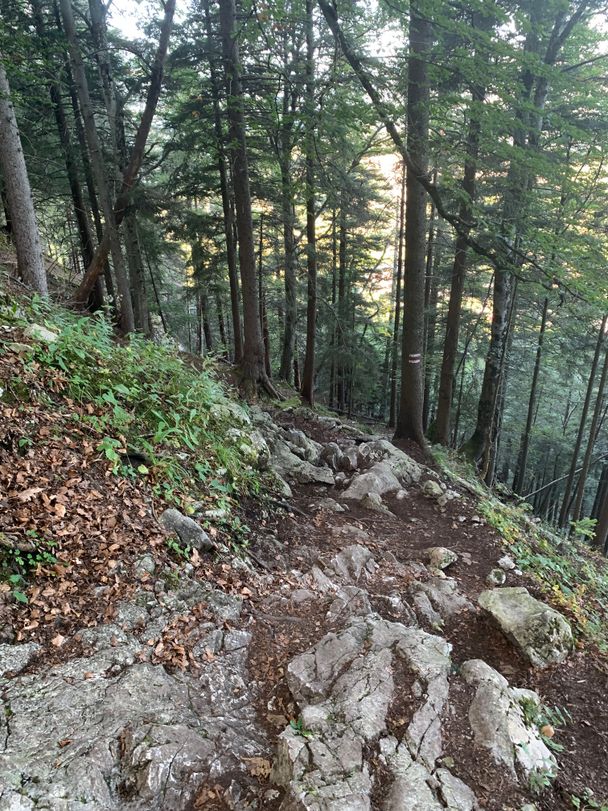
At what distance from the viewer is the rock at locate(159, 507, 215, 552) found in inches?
153

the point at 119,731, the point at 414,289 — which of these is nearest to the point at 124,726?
the point at 119,731

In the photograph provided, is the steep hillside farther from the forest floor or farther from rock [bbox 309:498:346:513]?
rock [bbox 309:498:346:513]

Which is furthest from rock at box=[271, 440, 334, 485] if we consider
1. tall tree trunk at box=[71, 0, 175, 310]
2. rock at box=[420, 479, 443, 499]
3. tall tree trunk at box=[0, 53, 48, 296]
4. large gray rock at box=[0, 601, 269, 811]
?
tall tree trunk at box=[71, 0, 175, 310]

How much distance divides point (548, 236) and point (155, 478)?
5736 millimetres

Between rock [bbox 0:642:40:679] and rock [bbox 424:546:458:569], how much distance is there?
4.13m

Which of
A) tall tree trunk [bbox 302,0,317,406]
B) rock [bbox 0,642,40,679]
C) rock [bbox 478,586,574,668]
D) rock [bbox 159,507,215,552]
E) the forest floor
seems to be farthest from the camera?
tall tree trunk [bbox 302,0,317,406]

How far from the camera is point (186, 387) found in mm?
5801

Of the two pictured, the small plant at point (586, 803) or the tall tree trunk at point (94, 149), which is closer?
the small plant at point (586, 803)

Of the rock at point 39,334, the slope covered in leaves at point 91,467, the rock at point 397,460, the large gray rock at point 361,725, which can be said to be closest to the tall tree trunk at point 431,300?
the rock at point 397,460

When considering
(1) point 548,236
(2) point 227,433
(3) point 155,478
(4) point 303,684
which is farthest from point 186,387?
(1) point 548,236

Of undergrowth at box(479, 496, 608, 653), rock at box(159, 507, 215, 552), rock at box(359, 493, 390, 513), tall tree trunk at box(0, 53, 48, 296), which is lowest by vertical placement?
undergrowth at box(479, 496, 608, 653)

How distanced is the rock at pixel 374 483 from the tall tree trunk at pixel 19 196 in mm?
5847

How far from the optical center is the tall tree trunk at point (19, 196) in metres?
6.33

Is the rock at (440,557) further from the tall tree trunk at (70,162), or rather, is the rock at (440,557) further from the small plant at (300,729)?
the tall tree trunk at (70,162)
